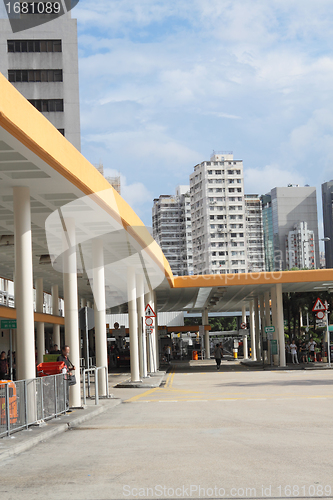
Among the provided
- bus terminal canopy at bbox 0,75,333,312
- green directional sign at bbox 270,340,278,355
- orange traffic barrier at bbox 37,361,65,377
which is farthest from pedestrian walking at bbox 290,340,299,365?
orange traffic barrier at bbox 37,361,65,377

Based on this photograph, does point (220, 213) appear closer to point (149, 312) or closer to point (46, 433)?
point (149, 312)

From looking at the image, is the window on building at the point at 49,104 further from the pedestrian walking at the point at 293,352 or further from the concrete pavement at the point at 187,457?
the concrete pavement at the point at 187,457

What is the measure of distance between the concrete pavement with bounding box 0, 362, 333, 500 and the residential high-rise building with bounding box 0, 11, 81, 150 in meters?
52.2

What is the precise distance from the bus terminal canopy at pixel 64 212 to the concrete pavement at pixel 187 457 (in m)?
4.81

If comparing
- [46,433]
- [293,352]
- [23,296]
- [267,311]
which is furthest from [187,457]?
[267,311]

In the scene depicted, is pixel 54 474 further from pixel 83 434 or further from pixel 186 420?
pixel 186 420

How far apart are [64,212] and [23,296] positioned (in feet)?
11.6

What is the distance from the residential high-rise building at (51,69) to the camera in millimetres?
62281

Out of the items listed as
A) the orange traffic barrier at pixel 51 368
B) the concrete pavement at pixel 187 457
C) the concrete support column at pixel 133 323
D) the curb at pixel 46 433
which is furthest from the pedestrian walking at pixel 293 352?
the orange traffic barrier at pixel 51 368

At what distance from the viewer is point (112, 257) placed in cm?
2561

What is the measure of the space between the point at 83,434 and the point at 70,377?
3.51m

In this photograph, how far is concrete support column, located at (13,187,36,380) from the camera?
12.6 meters

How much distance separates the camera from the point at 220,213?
17112 cm

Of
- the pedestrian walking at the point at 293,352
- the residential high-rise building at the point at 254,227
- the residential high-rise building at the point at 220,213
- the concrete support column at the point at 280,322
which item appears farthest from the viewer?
the residential high-rise building at the point at 254,227
